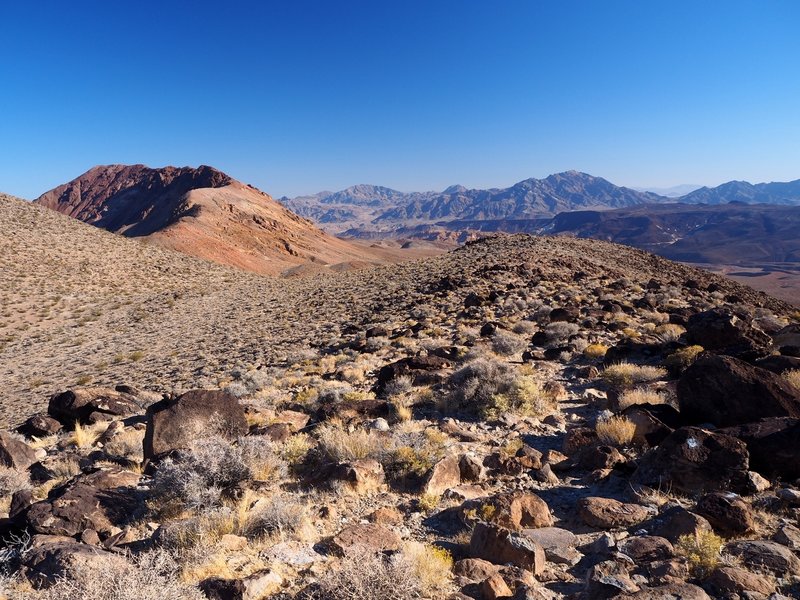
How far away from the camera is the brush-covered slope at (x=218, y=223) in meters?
64.2

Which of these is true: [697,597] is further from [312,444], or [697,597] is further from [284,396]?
[284,396]

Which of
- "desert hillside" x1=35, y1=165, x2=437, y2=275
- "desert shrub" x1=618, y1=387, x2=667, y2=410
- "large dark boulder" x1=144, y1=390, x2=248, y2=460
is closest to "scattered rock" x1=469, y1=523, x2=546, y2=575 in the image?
"desert shrub" x1=618, y1=387, x2=667, y2=410

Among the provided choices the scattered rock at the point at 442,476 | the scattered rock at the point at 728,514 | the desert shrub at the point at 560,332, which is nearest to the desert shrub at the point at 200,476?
the scattered rock at the point at 442,476

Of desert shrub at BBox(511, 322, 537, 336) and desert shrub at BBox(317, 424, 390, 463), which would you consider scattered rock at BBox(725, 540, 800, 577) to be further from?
desert shrub at BBox(511, 322, 537, 336)

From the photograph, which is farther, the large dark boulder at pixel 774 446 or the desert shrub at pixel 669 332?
the desert shrub at pixel 669 332

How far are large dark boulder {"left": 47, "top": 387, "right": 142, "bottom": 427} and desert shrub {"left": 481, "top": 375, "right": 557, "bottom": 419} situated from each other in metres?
7.87

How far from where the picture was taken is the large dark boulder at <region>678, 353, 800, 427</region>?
561 centimetres

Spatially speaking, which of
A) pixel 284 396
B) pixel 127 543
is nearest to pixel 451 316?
pixel 284 396

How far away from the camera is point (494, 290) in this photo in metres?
21.1

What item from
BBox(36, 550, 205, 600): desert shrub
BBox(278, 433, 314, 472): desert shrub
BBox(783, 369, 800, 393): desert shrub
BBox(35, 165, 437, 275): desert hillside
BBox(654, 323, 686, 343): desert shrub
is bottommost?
BBox(278, 433, 314, 472): desert shrub

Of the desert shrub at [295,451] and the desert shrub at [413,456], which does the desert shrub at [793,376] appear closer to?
the desert shrub at [413,456]

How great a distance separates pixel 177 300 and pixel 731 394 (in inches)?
1147

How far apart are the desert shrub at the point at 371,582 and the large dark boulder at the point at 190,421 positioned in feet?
13.5

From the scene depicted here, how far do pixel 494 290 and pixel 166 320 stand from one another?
659 inches
